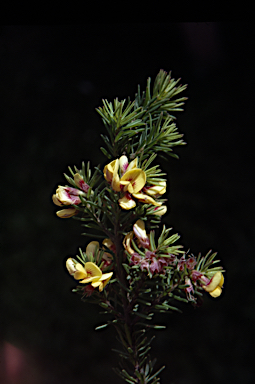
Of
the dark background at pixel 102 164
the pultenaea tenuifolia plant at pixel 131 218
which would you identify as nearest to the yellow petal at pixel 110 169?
the pultenaea tenuifolia plant at pixel 131 218

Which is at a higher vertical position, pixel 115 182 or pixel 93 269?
pixel 115 182

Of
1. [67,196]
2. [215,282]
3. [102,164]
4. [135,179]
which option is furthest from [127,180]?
[102,164]

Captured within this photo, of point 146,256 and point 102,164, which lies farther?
point 102,164

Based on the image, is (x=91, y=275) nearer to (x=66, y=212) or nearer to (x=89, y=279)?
(x=89, y=279)

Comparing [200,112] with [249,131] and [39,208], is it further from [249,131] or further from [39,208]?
[39,208]

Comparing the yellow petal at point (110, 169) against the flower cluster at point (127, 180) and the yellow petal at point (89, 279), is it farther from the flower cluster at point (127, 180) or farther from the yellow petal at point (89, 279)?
the yellow petal at point (89, 279)

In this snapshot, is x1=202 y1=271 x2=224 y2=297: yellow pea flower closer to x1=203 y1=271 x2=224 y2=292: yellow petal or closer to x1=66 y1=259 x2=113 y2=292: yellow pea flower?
x1=203 y1=271 x2=224 y2=292: yellow petal
